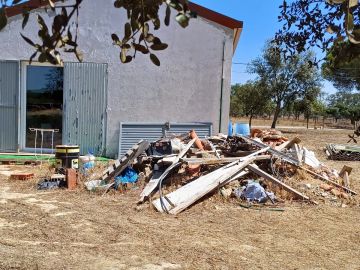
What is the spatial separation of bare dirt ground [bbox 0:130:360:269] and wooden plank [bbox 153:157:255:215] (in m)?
0.17

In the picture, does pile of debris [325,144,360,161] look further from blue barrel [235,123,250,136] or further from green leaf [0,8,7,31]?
green leaf [0,8,7,31]

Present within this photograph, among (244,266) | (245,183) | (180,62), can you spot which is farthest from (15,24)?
(244,266)

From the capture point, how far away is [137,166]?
30.7 ft

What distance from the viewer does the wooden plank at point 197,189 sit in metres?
7.25

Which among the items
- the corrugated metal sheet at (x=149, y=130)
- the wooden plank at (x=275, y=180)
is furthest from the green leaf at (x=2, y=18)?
the corrugated metal sheet at (x=149, y=130)

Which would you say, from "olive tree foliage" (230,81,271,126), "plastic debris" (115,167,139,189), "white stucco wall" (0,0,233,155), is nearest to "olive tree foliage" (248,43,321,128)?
"olive tree foliage" (230,81,271,126)

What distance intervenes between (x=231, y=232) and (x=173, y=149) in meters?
3.46

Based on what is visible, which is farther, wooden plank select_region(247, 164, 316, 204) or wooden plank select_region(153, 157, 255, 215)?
wooden plank select_region(247, 164, 316, 204)

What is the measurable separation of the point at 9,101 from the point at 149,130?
3845mm

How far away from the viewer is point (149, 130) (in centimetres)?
1242

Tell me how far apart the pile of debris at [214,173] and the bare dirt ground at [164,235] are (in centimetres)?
29

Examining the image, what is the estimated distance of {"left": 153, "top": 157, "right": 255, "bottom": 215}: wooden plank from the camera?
725 centimetres

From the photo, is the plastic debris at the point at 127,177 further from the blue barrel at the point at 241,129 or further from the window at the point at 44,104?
the blue barrel at the point at 241,129

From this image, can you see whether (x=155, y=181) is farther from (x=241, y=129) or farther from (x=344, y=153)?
(x=344, y=153)
